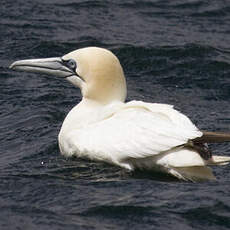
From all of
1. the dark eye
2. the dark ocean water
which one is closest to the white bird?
the dark eye

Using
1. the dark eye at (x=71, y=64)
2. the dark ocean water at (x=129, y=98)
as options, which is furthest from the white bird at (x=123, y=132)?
the dark ocean water at (x=129, y=98)

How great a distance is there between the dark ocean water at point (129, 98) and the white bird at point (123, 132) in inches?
8.0

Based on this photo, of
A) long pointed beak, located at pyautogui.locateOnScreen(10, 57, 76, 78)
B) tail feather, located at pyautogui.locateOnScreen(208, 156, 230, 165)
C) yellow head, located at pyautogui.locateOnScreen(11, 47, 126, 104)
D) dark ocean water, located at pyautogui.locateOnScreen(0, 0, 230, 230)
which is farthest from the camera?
long pointed beak, located at pyautogui.locateOnScreen(10, 57, 76, 78)

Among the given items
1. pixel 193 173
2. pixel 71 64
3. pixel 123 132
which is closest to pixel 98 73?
pixel 71 64

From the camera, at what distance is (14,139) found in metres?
13.4

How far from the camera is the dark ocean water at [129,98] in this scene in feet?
34.0

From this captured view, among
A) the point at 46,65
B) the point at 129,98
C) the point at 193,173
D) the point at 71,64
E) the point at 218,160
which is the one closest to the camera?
the point at 193,173

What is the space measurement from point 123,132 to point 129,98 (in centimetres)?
413

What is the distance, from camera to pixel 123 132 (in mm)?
11422

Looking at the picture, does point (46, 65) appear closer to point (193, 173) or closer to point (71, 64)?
point (71, 64)

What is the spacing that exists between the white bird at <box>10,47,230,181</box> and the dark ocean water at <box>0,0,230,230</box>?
0.67 ft

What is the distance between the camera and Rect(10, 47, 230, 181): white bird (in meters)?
11.2

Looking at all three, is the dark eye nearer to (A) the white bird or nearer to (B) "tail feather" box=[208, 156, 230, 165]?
(A) the white bird

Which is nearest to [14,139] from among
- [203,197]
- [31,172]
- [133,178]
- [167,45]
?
[31,172]
